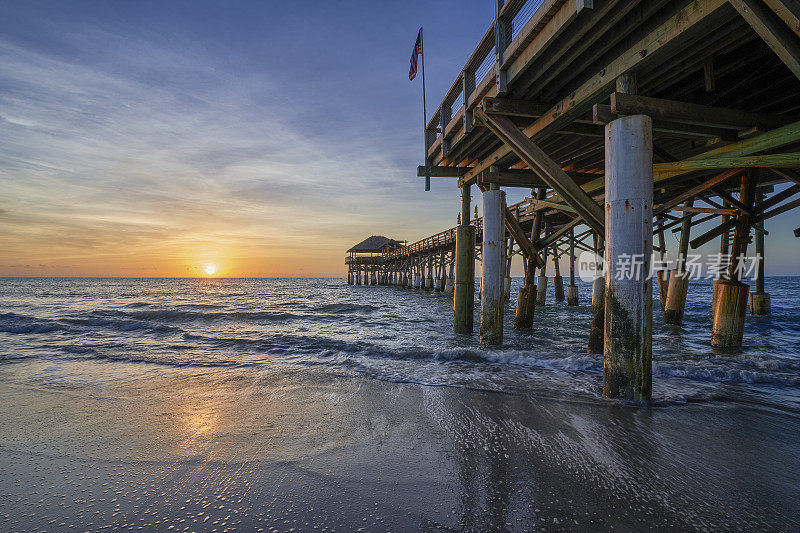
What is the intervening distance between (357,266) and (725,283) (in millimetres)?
60133

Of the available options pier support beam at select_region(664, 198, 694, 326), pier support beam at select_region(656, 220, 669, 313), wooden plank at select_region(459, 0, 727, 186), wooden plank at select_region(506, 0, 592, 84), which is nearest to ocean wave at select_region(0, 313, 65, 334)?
wooden plank at select_region(506, 0, 592, 84)

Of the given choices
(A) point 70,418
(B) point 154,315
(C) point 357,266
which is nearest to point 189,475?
(A) point 70,418

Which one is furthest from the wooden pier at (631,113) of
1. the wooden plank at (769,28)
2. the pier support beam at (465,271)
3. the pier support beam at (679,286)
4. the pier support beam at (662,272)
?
the pier support beam at (662,272)

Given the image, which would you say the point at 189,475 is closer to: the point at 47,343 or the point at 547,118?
the point at 547,118

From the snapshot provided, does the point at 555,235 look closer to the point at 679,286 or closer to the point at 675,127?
the point at 675,127

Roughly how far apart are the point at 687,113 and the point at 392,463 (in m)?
5.10

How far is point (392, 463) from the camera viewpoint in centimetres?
297

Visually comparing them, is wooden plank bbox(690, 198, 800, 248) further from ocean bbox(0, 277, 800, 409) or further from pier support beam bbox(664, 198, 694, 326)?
pier support beam bbox(664, 198, 694, 326)

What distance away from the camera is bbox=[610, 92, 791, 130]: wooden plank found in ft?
13.4

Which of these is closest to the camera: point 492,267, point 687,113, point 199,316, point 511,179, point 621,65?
point 621,65

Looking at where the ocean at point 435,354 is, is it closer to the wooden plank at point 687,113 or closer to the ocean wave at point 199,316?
the ocean wave at point 199,316

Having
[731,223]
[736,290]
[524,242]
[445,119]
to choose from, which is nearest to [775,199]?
[731,223]

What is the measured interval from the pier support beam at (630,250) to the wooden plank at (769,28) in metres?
1.15

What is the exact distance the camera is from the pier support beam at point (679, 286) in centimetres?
1171
